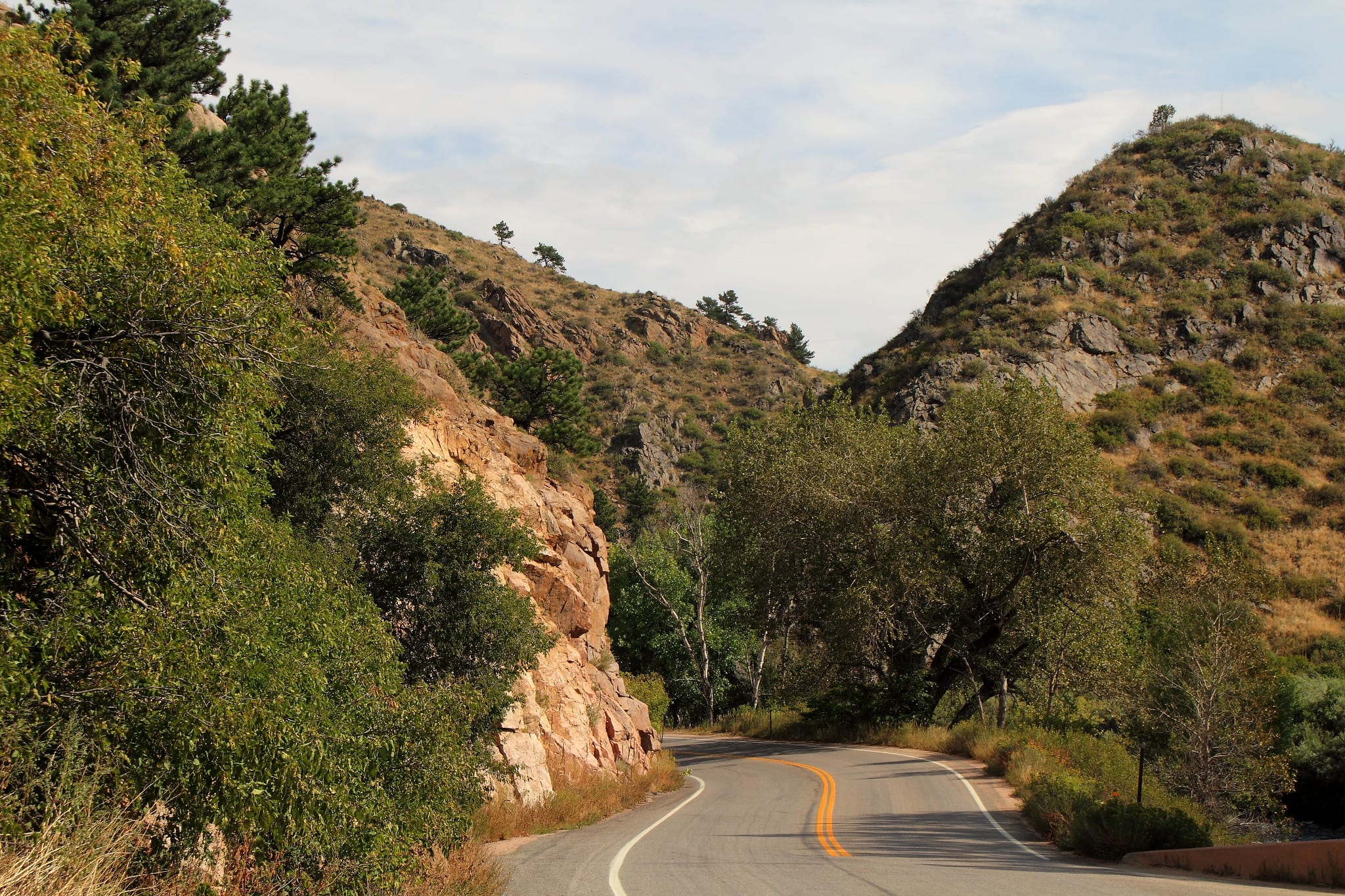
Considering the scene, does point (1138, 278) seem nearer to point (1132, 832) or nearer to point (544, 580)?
point (544, 580)

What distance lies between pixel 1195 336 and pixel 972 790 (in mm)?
54515

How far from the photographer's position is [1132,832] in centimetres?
1347

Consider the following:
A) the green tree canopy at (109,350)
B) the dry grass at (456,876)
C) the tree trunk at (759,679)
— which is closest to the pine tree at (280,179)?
the green tree canopy at (109,350)

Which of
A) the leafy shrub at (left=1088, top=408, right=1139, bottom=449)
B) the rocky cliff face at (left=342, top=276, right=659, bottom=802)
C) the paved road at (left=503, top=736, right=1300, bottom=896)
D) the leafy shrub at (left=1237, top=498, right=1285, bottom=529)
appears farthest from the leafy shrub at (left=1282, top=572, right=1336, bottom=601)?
the rocky cliff face at (left=342, top=276, right=659, bottom=802)

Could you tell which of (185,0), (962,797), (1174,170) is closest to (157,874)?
(962,797)

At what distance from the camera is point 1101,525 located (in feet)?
90.1

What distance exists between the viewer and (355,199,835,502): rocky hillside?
7394 centimetres

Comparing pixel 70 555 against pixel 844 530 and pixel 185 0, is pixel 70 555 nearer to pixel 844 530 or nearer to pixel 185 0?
pixel 185 0

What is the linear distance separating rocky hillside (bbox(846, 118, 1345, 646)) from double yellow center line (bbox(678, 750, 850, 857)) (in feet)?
88.4

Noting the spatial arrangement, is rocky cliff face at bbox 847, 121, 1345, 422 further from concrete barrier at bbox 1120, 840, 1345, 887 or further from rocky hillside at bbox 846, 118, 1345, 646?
concrete barrier at bbox 1120, 840, 1345, 887

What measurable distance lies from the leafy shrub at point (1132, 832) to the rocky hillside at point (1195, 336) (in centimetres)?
3304

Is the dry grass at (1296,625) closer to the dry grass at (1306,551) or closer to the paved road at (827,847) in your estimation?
the dry grass at (1306,551)

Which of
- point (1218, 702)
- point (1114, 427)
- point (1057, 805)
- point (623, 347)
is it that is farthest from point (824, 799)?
point (623, 347)

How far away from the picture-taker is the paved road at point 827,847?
10.6m
